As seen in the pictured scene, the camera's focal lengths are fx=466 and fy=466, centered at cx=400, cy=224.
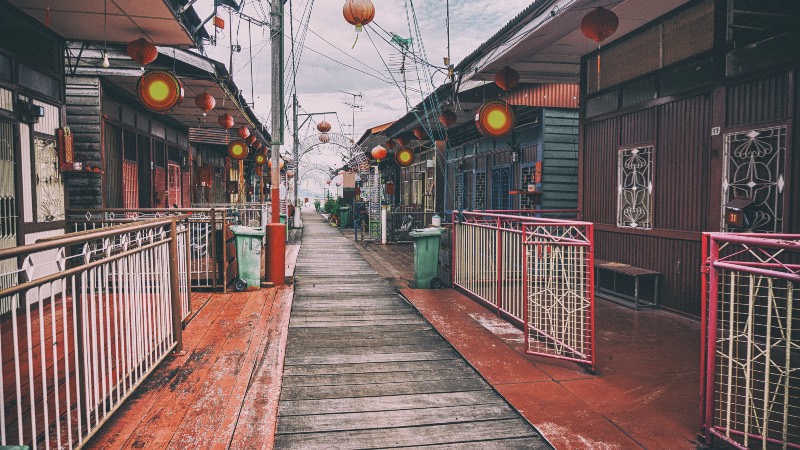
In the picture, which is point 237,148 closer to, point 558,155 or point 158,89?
point 158,89

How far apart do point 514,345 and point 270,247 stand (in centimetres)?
484

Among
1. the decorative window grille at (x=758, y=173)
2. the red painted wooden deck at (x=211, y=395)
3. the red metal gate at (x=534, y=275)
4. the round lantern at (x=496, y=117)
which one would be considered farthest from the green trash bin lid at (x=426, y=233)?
the decorative window grille at (x=758, y=173)

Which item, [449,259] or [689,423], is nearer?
[689,423]

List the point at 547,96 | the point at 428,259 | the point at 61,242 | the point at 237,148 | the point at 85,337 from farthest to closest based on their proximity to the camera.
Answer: the point at 237,148, the point at 547,96, the point at 428,259, the point at 85,337, the point at 61,242

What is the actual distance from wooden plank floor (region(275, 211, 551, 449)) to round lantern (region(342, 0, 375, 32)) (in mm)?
4257

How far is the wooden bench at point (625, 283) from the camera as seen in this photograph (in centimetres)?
696

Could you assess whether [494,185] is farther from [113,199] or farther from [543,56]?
[113,199]

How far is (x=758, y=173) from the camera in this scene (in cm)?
547

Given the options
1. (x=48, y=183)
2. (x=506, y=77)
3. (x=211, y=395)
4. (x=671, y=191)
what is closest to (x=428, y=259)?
(x=506, y=77)

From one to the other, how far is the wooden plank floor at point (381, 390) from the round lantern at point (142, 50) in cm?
428

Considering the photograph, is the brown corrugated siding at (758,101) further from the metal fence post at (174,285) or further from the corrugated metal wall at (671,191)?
the metal fence post at (174,285)

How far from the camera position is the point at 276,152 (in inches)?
340

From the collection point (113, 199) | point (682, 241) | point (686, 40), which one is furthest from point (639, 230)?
point (113, 199)

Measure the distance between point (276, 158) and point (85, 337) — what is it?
588 cm
